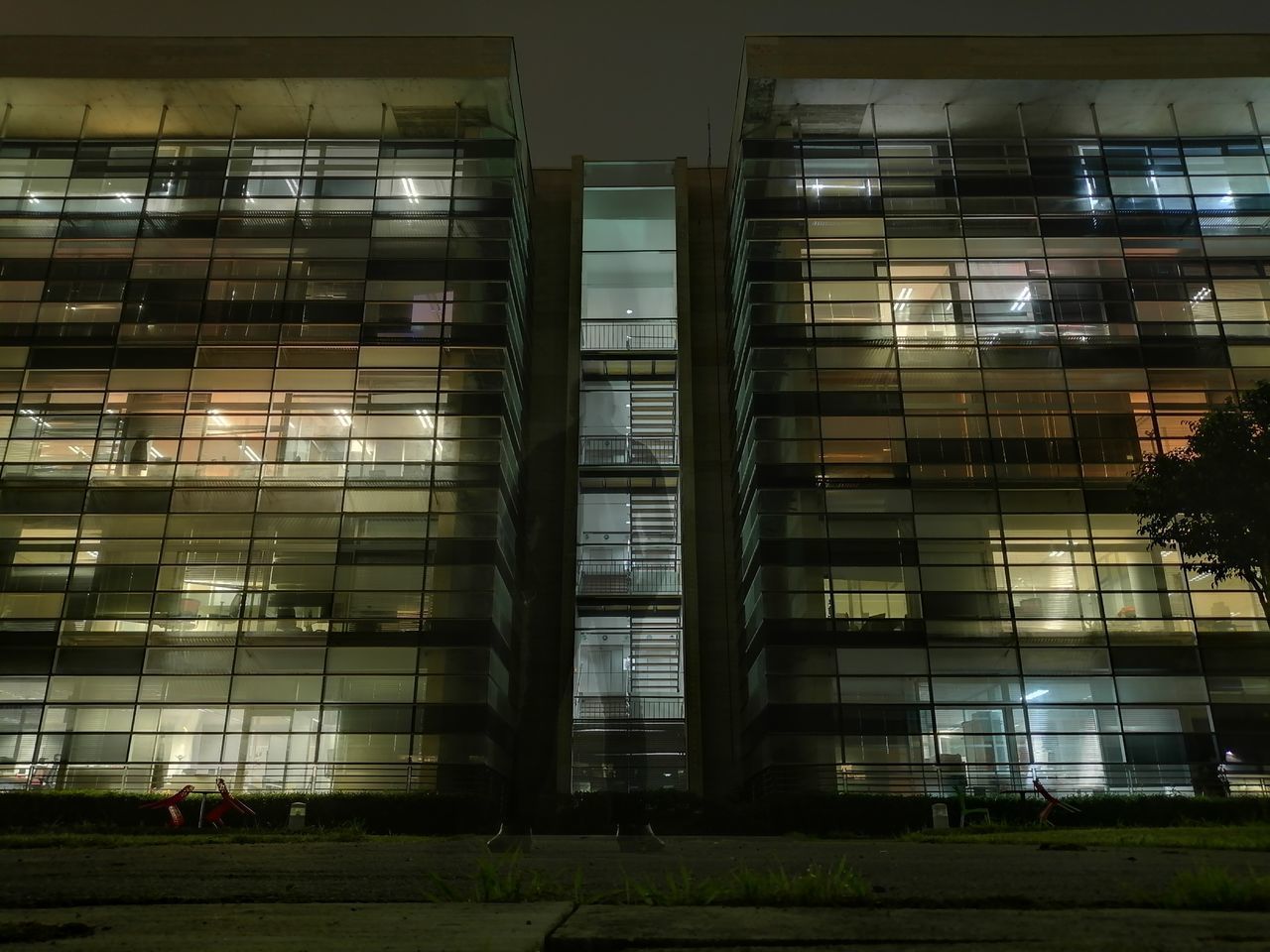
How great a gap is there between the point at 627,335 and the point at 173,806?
84.3 ft

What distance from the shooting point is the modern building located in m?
31.0

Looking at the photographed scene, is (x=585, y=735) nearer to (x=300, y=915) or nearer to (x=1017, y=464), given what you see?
(x=1017, y=464)

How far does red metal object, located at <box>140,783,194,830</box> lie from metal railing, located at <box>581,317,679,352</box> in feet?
76.2

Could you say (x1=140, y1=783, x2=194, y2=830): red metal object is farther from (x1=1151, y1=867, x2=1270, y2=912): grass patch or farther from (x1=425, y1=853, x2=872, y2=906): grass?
(x1=1151, y1=867, x2=1270, y2=912): grass patch

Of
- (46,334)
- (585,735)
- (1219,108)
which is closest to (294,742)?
(585,735)

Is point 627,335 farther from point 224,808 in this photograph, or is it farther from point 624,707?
point 224,808

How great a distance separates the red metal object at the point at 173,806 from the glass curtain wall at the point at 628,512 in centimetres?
1421

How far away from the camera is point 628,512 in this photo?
3947 cm

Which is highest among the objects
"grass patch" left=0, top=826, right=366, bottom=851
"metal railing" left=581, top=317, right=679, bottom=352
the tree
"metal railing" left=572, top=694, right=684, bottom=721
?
"metal railing" left=581, top=317, right=679, bottom=352

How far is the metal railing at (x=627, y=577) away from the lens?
3703 centimetres

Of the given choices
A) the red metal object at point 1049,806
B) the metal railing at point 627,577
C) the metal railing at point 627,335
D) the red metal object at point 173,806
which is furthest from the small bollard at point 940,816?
the metal railing at point 627,335

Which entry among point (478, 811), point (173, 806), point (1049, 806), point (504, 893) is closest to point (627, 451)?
point (478, 811)

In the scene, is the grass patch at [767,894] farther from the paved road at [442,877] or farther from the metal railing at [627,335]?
the metal railing at [627,335]

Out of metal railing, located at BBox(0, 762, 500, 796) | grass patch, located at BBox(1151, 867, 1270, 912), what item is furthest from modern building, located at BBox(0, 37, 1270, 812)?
grass patch, located at BBox(1151, 867, 1270, 912)
